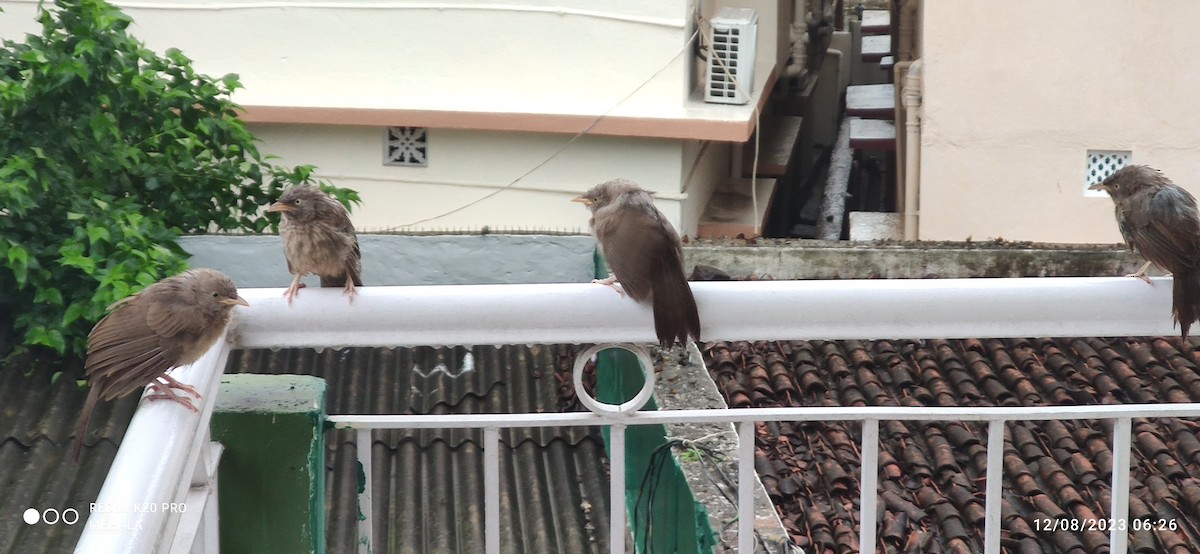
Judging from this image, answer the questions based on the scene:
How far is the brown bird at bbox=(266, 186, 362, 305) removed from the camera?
3.86 metres

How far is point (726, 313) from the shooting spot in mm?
2479

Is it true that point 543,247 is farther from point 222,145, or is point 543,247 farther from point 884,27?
point 884,27

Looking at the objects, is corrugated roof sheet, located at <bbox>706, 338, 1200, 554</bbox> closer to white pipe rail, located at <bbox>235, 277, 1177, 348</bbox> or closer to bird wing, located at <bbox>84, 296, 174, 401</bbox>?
white pipe rail, located at <bbox>235, 277, 1177, 348</bbox>

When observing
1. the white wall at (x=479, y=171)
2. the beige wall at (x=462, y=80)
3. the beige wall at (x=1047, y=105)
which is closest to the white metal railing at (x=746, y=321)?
the beige wall at (x=462, y=80)

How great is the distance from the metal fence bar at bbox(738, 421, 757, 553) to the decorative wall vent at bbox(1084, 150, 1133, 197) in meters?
9.45

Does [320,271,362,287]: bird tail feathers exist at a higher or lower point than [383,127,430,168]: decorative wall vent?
lower

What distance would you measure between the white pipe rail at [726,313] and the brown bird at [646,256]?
0.12 ft

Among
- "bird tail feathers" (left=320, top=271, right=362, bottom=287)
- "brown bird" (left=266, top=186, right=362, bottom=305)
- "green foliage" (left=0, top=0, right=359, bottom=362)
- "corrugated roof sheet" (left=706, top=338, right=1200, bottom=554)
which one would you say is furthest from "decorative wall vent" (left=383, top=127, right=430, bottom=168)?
"bird tail feathers" (left=320, top=271, right=362, bottom=287)

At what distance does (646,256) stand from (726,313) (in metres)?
0.37

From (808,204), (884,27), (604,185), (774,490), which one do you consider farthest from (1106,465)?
(884,27)

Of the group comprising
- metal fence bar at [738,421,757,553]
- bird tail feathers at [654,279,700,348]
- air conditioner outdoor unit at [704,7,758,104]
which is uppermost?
air conditioner outdoor unit at [704,7,758,104]

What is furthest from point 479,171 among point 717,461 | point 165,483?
point 165,483

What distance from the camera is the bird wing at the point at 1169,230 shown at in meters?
3.50

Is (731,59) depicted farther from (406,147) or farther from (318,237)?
(318,237)
